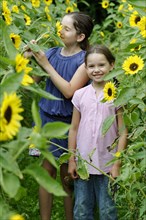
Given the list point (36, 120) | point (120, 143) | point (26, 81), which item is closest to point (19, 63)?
point (26, 81)

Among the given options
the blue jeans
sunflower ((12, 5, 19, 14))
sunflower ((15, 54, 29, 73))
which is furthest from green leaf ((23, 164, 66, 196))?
sunflower ((12, 5, 19, 14))

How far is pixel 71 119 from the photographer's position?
11.3 feet

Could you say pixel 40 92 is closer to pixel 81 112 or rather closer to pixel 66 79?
pixel 81 112

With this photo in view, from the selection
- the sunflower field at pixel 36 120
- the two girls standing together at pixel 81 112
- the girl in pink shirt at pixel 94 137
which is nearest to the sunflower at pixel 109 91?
the sunflower field at pixel 36 120

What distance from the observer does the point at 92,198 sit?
3.24 m

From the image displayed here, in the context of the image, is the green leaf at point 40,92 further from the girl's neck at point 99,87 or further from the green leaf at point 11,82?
the girl's neck at point 99,87

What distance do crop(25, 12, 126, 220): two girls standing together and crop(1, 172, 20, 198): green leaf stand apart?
1115mm

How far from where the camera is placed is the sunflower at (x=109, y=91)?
9.34 ft

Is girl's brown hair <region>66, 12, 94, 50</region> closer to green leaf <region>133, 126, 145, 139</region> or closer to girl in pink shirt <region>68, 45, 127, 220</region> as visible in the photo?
girl in pink shirt <region>68, 45, 127, 220</region>

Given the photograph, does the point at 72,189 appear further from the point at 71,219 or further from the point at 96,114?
the point at 96,114

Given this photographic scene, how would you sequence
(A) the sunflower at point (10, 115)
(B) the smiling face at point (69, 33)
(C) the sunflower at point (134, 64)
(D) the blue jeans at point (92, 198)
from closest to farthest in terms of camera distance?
(A) the sunflower at point (10, 115)
(C) the sunflower at point (134, 64)
(D) the blue jeans at point (92, 198)
(B) the smiling face at point (69, 33)

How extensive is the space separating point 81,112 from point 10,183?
1.34 metres

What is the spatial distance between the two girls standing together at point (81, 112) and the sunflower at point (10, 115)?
3.86 ft

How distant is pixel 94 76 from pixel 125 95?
1.79 feet
